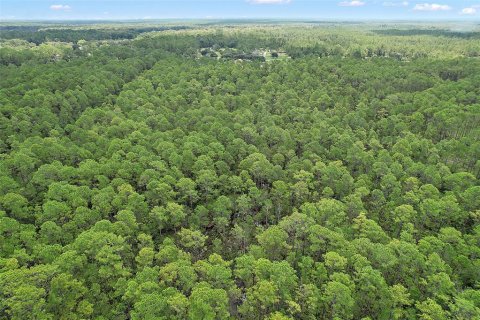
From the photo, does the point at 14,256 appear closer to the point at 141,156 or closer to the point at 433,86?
the point at 141,156

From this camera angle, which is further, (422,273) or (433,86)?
(433,86)

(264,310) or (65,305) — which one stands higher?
(65,305)

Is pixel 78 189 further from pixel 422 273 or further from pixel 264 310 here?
pixel 422 273

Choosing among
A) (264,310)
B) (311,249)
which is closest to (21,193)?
(264,310)

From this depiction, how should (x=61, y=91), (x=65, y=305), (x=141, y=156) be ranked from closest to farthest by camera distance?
(x=65, y=305), (x=141, y=156), (x=61, y=91)

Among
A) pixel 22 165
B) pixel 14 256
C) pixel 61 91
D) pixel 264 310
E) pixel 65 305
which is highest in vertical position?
pixel 61 91

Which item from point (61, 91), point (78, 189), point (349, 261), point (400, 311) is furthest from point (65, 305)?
point (61, 91)

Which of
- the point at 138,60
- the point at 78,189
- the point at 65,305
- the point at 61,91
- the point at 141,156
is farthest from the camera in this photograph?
the point at 138,60
